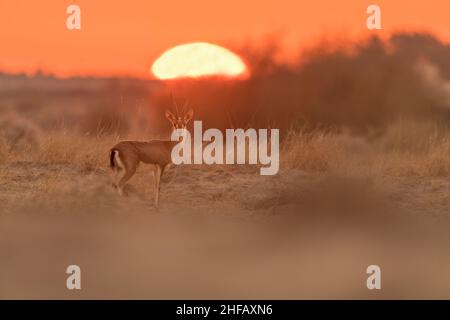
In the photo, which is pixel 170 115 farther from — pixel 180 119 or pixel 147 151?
pixel 147 151

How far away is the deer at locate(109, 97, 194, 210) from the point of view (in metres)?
11.3

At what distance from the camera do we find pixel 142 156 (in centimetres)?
1150

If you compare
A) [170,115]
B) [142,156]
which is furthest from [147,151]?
[170,115]

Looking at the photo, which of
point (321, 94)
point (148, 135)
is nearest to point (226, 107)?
point (321, 94)

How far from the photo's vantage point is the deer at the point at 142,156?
11.3 meters

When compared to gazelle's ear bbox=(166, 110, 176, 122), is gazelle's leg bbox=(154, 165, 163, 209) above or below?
below

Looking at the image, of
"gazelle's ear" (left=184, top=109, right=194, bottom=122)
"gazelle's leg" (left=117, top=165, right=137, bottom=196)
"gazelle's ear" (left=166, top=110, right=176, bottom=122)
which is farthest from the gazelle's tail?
"gazelle's ear" (left=184, top=109, right=194, bottom=122)

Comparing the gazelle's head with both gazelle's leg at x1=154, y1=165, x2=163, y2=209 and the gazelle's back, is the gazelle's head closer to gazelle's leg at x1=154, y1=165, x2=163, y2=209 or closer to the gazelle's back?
the gazelle's back

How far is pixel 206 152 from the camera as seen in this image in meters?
14.6

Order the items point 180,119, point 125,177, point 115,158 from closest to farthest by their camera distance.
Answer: point 115,158
point 125,177
point 180,119

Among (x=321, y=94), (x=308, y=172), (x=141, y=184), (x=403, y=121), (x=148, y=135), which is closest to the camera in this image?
(x=141, y=184)

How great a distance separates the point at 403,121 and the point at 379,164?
7.41m

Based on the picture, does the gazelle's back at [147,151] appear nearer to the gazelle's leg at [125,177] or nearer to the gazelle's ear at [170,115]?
the gazelle's leg at [125,177]

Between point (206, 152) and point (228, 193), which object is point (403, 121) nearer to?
point (206, 152)
